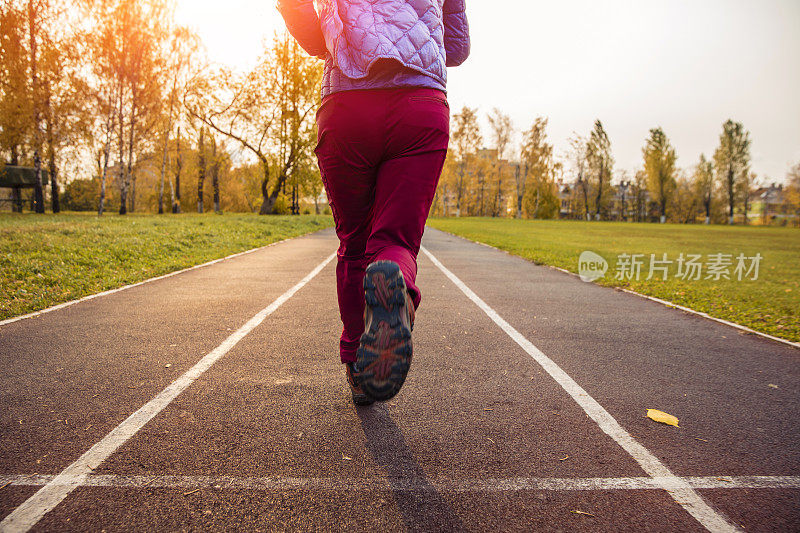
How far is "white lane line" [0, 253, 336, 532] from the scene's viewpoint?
5.69 feet

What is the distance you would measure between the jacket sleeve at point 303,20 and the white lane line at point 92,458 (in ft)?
7.48

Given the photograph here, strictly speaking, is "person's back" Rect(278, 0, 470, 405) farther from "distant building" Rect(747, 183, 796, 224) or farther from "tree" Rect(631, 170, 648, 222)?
"tree" Rect(631, 170, 648, 222)

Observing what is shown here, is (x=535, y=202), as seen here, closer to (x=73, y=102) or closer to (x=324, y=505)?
(x=73, y=102)

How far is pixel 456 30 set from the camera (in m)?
2.59

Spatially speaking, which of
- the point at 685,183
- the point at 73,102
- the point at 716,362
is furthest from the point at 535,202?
the point at 716,362

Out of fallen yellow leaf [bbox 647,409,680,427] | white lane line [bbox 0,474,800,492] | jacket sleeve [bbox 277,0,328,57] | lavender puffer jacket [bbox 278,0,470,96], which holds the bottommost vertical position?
white lane line [bbox 0,474,800,492]

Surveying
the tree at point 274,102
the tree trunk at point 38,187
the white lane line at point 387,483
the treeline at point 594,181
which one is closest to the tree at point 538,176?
the treeline at point 594,181

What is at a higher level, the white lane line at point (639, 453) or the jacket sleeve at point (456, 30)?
the jacket sleeve at point (456, 30)

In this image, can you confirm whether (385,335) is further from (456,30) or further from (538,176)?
(538,176)

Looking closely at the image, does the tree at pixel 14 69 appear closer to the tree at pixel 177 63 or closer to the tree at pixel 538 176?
the tree at pixel 177 63

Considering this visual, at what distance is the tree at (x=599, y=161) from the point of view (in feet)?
262

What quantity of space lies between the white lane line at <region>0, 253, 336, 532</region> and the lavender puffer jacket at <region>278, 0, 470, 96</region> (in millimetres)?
2074

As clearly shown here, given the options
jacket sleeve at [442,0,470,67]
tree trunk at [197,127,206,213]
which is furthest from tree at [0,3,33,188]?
jacket sleeve at [442,0,470,67]

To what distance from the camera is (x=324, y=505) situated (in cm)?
187
